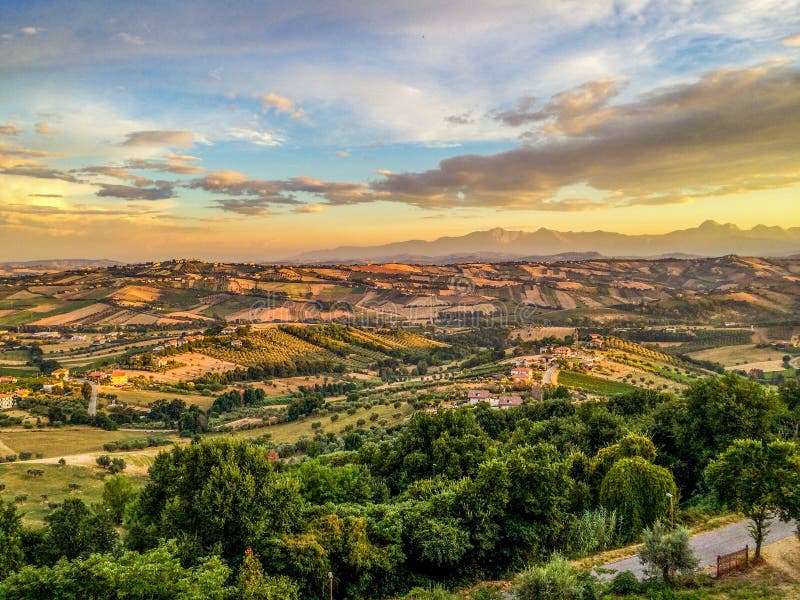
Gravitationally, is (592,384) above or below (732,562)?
below

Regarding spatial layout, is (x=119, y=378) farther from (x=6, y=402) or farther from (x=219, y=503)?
(x=219, y=503)

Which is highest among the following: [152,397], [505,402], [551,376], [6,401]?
[551,376]

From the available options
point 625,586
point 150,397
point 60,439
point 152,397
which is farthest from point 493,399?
point 150,397

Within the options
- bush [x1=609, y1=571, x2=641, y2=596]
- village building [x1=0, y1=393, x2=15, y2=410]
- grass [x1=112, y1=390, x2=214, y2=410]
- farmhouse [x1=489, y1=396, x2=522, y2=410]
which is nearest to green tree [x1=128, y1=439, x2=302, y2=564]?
bush [x1=609, y1=571, x2=641, y2=596]

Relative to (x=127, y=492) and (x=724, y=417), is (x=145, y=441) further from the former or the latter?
(x=724, y=417)

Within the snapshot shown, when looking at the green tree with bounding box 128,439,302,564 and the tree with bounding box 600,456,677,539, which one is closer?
the green tree with bounding box 128,439,302,564

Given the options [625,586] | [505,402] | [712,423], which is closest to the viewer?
[625,586]

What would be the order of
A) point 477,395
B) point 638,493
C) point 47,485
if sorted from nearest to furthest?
point 638,493 → point 47,485 → point 477,395

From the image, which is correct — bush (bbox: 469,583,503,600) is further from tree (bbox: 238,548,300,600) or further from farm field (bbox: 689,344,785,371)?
farm field (bbox: 689,344,785,371)
